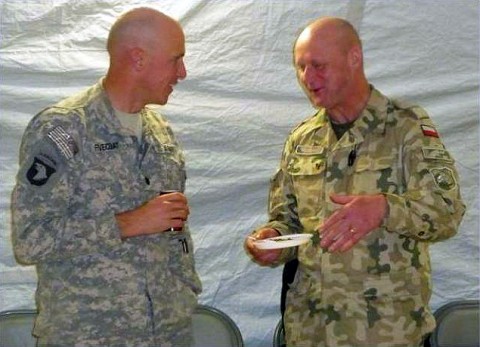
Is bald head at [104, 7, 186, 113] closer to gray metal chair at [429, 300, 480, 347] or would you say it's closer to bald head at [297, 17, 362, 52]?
bald head at [297, 17, 362, 52]

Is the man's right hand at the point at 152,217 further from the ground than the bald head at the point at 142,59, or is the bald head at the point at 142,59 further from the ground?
the bald head at the point at 142,59

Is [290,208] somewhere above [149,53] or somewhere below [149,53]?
below

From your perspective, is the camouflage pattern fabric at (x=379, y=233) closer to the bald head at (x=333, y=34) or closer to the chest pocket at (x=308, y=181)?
the chest pocket at (x=308, y=181)

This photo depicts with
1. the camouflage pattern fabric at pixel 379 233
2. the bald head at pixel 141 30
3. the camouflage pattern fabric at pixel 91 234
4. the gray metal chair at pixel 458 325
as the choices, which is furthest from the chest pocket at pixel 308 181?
the gray metal chair at pixel 458 325

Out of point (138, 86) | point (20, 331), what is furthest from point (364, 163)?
point (20, 331)

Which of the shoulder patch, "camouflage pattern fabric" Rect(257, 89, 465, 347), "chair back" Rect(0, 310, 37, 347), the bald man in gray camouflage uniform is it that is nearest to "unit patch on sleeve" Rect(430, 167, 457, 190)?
"camouflage pattern fabric" Rect(257, 89, 465, 347)

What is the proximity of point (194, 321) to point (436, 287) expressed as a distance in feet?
2.84

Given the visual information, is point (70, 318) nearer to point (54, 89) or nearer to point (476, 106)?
point (54, 89)

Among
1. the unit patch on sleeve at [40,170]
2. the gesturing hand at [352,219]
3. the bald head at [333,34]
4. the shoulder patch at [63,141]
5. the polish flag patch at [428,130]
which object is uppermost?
the bald head at [333,34]

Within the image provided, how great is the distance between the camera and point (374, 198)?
1.81 meters

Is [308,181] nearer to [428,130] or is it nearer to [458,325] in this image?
[428,130]

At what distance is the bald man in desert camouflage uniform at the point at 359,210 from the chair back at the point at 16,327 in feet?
2.94

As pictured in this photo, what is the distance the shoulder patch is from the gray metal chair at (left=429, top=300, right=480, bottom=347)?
1434 millimetres

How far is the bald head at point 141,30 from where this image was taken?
1.84 meters
